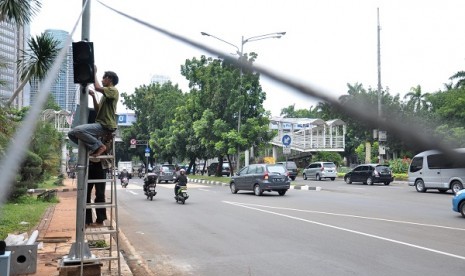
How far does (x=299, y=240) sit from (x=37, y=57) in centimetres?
783

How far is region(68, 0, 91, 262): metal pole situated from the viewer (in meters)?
5.67

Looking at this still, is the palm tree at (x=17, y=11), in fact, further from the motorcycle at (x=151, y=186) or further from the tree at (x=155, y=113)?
the tree at (x=155, y=113)

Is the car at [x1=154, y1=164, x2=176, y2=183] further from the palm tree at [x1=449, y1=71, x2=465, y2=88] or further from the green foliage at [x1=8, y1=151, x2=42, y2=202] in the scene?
the palm tree at [x1=449, y1=71, x2=465, y2=88]

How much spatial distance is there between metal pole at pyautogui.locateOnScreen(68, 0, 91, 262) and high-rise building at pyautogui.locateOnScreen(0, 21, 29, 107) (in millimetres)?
4291

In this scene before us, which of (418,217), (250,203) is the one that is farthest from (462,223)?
(250,203)

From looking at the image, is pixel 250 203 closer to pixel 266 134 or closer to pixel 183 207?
pixel 183 207

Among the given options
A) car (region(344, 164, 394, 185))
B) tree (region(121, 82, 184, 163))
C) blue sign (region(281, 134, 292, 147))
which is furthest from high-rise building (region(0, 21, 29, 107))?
tree (region(121, 82, 184, 163))

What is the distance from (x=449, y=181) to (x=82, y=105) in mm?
17894

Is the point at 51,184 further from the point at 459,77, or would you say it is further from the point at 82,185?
the point at 459,77

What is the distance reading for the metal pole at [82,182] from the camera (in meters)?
5.67

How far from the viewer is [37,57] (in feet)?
37.6

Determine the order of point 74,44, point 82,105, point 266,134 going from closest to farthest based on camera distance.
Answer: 1. point 74,44
2. point 82,105
3. point 266,134

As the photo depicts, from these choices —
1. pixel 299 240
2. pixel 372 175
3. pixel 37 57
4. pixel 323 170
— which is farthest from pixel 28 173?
pixel 323 170

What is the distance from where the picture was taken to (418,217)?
39.3 ft
